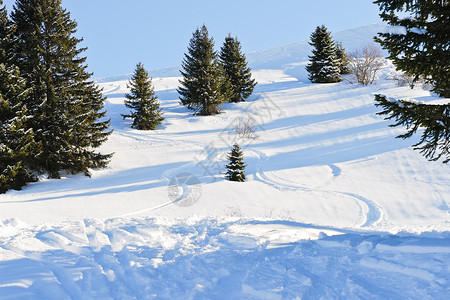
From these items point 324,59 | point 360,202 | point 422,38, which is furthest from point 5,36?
point 324,59

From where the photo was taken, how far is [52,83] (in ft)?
52.1

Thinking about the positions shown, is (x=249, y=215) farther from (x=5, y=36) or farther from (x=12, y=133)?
(x=5, y=36)

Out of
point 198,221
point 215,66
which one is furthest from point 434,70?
point 215,66

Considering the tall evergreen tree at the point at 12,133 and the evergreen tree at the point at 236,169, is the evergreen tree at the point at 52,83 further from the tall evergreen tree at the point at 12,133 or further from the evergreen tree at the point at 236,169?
the evergreen tree at the point at 236,169

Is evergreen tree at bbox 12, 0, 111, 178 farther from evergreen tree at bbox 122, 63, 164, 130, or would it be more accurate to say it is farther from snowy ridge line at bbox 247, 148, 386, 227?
snowy ridge line at bbox 247, 148, 386, 227

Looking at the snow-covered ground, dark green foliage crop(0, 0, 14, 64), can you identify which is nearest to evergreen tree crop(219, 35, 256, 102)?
the snow-covered ground

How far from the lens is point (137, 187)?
558 inches

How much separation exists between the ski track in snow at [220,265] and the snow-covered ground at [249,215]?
0.08ft

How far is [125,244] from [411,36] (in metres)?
6.70

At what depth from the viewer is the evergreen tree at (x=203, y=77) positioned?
28.7m

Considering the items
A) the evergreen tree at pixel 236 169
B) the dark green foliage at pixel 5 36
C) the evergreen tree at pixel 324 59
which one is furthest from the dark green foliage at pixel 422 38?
the evergreen tree at pixel 324 59

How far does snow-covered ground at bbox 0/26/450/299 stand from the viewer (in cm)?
380

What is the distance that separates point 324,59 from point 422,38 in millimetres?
35420

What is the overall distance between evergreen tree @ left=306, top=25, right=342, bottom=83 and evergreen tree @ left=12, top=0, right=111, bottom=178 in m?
30.9
